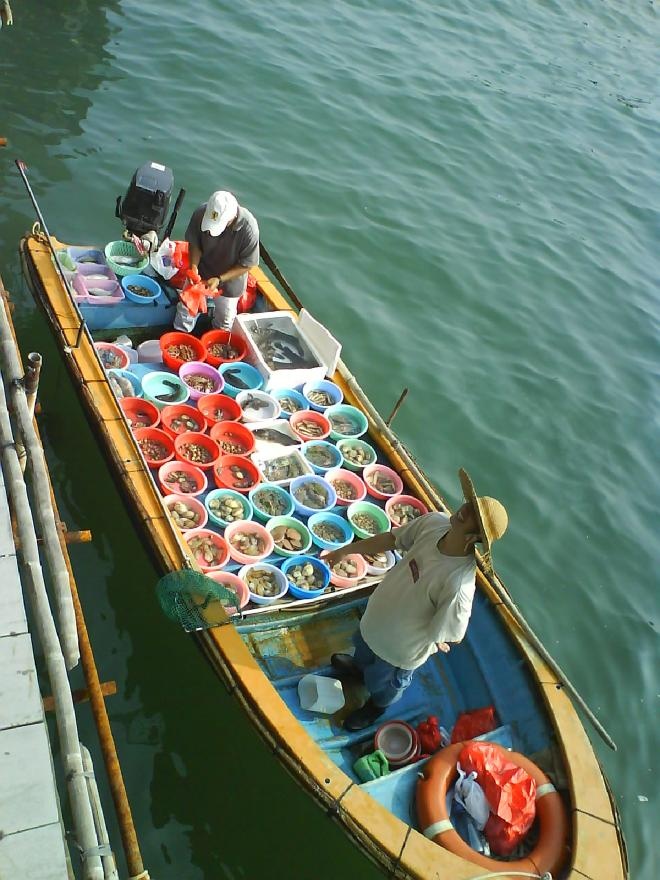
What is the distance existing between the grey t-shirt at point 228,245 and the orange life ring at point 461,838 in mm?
4685

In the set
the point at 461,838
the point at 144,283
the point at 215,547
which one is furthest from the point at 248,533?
the point at 144,283

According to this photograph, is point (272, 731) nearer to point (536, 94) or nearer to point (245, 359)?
point (245, 359)

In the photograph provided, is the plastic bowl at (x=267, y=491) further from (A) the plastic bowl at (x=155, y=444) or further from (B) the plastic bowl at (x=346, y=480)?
(A) the plastic bowl at (x=155, y=444)

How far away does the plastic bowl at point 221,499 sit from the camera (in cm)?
623

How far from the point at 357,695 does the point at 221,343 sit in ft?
12.3

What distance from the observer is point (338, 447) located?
722 cm

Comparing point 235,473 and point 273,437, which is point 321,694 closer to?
point 235,473

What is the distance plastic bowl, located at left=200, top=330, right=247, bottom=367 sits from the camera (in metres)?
7.56

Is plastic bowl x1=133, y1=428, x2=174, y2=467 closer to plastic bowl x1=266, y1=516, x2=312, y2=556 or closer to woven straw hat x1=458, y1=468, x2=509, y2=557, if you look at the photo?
plastic bowl x1=266, y1=516, x2=312, y2=556

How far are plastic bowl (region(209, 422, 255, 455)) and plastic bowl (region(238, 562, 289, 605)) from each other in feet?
3.84

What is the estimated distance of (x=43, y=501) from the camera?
4.11 metres

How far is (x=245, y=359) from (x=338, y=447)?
135 centimetres

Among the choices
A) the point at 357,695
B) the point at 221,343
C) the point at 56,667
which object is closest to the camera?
the point at 56,667

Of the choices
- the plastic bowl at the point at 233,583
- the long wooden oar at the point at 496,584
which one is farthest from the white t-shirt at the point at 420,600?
the plastic bowl at the point at 233,583
